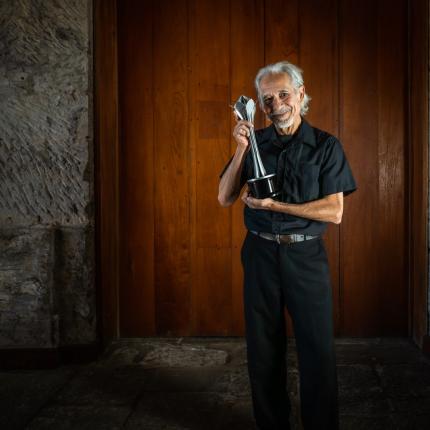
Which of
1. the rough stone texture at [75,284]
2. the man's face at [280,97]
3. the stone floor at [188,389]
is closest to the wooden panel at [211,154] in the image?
the stone floor at [188,389]

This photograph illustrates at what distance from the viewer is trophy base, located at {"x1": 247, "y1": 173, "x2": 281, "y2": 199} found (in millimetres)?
1851

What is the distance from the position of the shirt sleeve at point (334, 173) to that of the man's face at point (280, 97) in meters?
0.21

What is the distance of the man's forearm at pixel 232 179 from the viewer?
200 centimetres

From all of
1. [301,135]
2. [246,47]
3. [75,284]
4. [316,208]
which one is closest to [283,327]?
[316,208]

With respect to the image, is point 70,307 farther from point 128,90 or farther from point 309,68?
point 309,68

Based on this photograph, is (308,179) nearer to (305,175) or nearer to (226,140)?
(305,175)

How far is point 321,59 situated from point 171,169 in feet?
4.34

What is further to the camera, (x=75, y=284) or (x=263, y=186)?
(x=75, y=284)

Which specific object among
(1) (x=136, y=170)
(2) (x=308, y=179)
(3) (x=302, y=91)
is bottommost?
(2) (x=308, y=179)

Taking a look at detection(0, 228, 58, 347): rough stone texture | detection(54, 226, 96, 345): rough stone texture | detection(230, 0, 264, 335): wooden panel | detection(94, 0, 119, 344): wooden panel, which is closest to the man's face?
detection(230, 0, 264, 335): wooden panel

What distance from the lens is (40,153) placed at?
2955 millimetres

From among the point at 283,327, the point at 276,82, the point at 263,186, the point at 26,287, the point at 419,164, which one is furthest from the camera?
the point at 419,164

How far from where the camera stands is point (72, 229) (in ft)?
9.80

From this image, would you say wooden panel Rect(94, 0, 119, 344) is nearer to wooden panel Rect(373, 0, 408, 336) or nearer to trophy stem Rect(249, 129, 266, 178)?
trophy stem Rect(249, 129, 266, 178)
